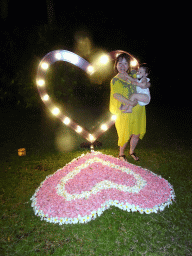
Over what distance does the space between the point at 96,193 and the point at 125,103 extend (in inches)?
79.3

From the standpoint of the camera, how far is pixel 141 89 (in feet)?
15.7

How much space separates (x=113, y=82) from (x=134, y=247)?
10.6 ft

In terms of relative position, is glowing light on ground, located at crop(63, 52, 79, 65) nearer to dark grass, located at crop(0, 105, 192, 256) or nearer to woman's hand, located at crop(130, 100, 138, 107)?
woman's hand, located at crop(130, 100, 138, 107)

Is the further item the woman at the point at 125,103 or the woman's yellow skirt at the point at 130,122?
the woman's yellow skirt at the point at 130,122

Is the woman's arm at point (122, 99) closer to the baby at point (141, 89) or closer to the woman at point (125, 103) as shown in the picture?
the woman at point (125, 103)

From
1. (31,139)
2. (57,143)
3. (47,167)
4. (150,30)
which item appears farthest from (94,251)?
(150,30)

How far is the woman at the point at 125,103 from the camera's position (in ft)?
15.4

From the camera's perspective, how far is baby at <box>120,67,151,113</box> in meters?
4.49

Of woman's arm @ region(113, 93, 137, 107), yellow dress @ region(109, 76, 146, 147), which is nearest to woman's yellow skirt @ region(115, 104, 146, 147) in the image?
yellow dress @ region(109, 76, 146, 147)

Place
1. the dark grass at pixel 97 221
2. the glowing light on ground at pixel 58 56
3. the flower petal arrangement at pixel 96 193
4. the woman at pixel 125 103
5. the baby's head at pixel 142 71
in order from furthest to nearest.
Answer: the glowing light on ground at pixel 58 56 < the woman at pixel 125 103 < the baby's head at pixel 142 71 < the flower petal arrangement at pixel 96 193 < the dark grass at pixel 97 221

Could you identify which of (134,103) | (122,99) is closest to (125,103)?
(122,99)

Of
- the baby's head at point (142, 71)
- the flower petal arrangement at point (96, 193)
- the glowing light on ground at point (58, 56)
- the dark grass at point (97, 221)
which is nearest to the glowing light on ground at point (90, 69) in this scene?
the glowing light on ground at point (58, 56)

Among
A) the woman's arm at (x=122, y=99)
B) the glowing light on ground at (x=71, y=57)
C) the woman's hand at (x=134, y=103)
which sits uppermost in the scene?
the glowing light on ground at (x=71, y=57)

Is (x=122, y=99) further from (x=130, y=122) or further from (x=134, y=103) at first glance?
(x=130, y=122)
